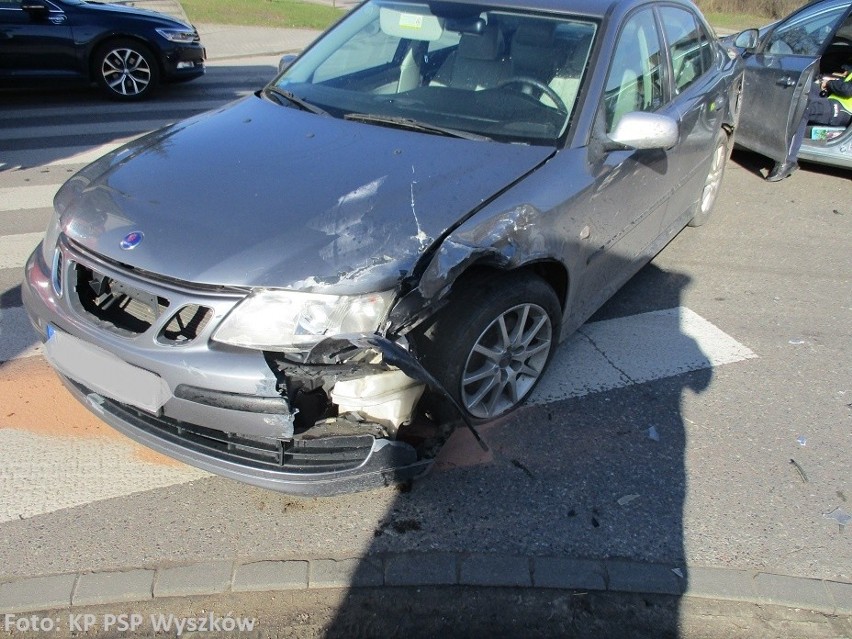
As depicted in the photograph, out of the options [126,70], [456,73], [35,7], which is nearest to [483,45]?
[456,73]

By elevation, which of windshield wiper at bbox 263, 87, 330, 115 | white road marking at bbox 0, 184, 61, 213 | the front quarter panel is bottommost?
white road marking at bbox 0, 184, 61, 213

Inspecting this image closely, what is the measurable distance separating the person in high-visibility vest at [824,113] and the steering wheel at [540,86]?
4.08 m

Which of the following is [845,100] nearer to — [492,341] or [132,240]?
[492,341]

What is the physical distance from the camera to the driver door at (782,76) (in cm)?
650

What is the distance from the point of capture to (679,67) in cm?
462

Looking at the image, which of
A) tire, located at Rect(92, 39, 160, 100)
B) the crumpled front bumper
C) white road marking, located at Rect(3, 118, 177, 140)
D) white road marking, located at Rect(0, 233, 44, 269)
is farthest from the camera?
tire, located at Rect(92, 39, 160, 100)

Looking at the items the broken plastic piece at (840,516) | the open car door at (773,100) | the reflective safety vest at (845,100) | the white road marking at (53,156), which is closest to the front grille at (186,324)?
the broken plastic piece at (840,516)

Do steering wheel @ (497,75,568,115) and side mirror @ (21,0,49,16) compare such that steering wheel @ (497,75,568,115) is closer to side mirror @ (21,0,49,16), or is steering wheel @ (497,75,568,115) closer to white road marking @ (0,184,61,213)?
white road marking @ (0,184,61,213)

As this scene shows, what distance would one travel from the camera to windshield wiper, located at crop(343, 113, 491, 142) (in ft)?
11.5

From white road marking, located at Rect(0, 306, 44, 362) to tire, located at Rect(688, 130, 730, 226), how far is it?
4398mm

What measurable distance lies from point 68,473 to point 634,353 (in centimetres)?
290

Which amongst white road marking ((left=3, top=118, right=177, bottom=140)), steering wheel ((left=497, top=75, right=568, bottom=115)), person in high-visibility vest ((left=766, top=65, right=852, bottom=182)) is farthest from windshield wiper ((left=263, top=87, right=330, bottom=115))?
person in high-visibility vest ((left=766, top=65, right=852, bottom=182))

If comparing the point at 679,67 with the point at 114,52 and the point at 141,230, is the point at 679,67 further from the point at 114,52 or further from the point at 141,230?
the point at 114,52

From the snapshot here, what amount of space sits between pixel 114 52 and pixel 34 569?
8018 millimetres
